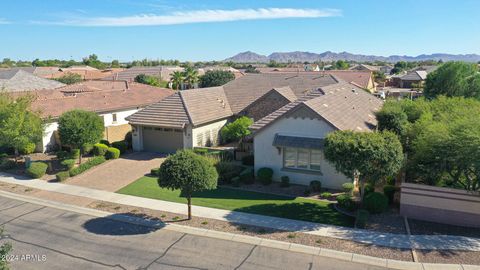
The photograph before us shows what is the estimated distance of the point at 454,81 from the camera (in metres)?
42.8

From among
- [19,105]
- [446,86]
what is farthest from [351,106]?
[19,105]

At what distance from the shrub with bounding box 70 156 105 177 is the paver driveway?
A: 0.93 ft

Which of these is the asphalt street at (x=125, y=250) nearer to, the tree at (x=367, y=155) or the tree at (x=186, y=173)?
the tree at (x=186, y=173)

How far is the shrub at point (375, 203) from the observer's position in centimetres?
1814

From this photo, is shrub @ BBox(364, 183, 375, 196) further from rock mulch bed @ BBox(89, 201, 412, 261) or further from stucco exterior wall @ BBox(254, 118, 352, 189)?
rock mulch bed @ BBox(89, 201, 412, 261)

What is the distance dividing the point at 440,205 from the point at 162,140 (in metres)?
21.2

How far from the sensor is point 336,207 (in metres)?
19.4

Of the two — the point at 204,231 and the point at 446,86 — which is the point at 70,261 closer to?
the point at 204,231

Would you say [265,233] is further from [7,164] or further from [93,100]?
[93,100]

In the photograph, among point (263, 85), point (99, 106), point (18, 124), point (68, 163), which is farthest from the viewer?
point (263, 85)

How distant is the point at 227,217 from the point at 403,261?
7.83 metres

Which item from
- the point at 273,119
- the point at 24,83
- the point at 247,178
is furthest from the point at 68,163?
the point at 24,83

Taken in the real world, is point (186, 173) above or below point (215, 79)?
below

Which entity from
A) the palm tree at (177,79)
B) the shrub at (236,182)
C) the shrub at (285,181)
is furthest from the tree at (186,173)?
the palm tree at (177,79)
